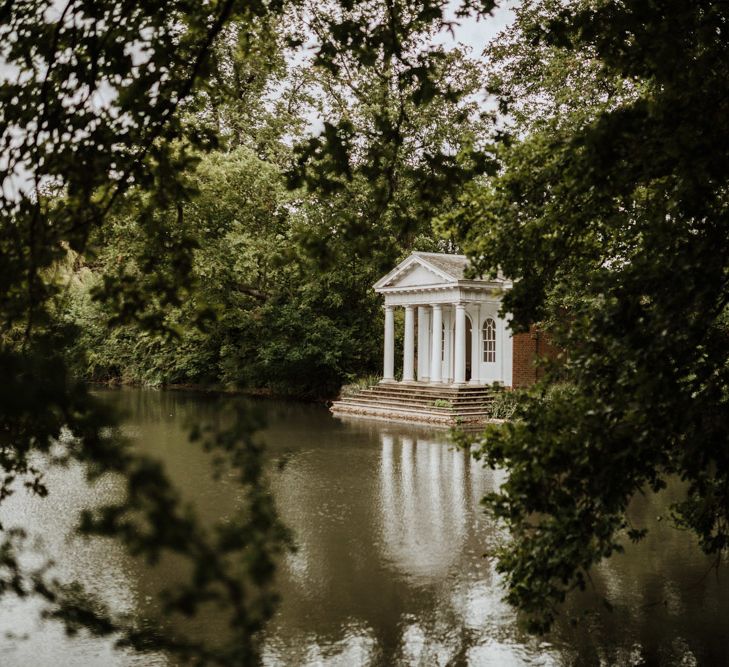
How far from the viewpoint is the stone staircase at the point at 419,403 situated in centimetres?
2542

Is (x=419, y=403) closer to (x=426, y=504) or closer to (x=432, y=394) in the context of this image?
(x=432, y=394)

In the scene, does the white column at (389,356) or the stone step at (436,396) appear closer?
the stone step at (436,396)

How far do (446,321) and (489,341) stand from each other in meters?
1.90

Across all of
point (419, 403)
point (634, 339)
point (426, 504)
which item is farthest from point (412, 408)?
point (634, 339)

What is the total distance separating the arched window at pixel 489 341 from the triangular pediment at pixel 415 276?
2639 millimetres

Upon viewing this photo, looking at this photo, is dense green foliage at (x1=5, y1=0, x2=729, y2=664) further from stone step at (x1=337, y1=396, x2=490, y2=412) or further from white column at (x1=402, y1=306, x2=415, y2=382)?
white column at (x1=402, y1=306, x2=415, y2=382)

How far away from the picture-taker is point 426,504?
13062 mm

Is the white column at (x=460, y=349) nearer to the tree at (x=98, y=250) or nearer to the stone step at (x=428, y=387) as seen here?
the stone step at (x=428, y=387)

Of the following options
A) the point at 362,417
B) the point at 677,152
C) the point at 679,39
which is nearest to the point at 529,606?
the point at 677,152

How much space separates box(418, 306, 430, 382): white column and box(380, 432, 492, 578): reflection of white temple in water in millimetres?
10294

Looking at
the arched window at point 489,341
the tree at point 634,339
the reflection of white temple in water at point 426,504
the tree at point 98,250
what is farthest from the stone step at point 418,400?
the tree at point 98,250

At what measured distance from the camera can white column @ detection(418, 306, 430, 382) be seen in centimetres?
3056

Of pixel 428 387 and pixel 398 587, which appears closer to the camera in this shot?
pixel 398 587

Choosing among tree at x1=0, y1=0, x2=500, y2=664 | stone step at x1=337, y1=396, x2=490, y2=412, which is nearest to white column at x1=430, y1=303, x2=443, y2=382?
stone step at x1=337, y1=396, x2=490, y2=412
